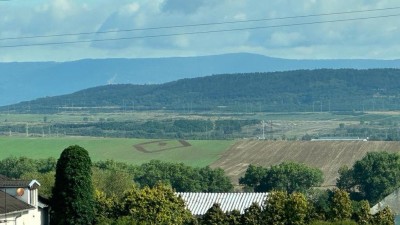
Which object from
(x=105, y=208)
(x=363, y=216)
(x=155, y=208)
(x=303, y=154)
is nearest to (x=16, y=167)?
(x=303, y=154)

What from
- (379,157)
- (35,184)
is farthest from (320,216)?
(379,157)

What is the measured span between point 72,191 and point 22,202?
11.3 feet

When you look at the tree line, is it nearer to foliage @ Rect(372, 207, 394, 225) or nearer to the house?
foliage @ Rect(372, 207, 394, 225)

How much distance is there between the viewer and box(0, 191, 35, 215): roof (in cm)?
5372

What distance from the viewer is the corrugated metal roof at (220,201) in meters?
71.1

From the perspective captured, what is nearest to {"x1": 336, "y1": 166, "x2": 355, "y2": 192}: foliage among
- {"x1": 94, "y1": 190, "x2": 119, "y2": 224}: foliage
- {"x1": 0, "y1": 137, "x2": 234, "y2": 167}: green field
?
{"x1": 0, "y1": 137, "x2": 234, "y2": 167}: green field

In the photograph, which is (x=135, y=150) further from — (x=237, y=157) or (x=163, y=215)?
(x=163, y=215)

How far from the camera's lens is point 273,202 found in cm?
6166

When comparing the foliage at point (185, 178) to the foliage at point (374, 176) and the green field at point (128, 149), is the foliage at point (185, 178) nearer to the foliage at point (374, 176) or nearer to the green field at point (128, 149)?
the foliage at point (374, 176)

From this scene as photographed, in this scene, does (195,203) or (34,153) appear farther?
(34,153)

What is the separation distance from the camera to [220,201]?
239 feet

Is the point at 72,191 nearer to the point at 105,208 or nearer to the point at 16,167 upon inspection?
the point at 105,208

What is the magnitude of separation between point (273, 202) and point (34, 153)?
113 metres

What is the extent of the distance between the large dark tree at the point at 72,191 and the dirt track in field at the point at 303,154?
7413cm
